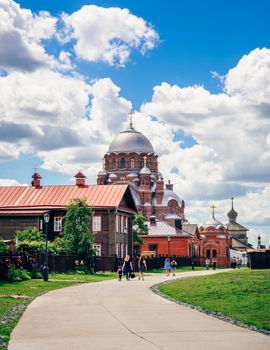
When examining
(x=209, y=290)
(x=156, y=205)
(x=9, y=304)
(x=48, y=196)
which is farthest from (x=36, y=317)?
(x=156, y=205)

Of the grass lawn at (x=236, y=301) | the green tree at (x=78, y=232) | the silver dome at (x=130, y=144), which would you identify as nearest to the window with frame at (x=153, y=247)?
the silver dome at (x=130, y=144)

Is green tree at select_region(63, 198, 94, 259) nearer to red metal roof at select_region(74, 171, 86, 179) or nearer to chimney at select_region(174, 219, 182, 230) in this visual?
red metal roof at select_region(74, 171, 86, 179)

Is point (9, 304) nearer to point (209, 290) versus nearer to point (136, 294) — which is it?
point (136, 294)

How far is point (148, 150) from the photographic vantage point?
106 metres

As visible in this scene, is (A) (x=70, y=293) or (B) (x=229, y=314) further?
(A) (x=70, y=293)

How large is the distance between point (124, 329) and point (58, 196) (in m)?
48.4

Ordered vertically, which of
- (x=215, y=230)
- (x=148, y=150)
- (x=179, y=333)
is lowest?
(x=179, y=333)

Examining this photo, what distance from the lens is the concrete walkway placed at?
1158 cm

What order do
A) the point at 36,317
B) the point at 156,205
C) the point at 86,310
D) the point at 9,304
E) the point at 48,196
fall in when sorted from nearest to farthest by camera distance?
the point at 36,317, the point at 86,310, the point at 9,304, the point at 48,196, the point at 156,205

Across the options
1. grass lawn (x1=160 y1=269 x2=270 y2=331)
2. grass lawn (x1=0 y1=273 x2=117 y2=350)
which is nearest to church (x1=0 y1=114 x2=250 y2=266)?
grass lawn (x1=0 y1=273 x2=117 y2=350)

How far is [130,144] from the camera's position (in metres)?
106

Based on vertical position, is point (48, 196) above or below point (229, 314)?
above

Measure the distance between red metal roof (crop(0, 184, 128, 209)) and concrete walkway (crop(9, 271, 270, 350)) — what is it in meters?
39.2

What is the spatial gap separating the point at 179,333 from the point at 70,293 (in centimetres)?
1280
